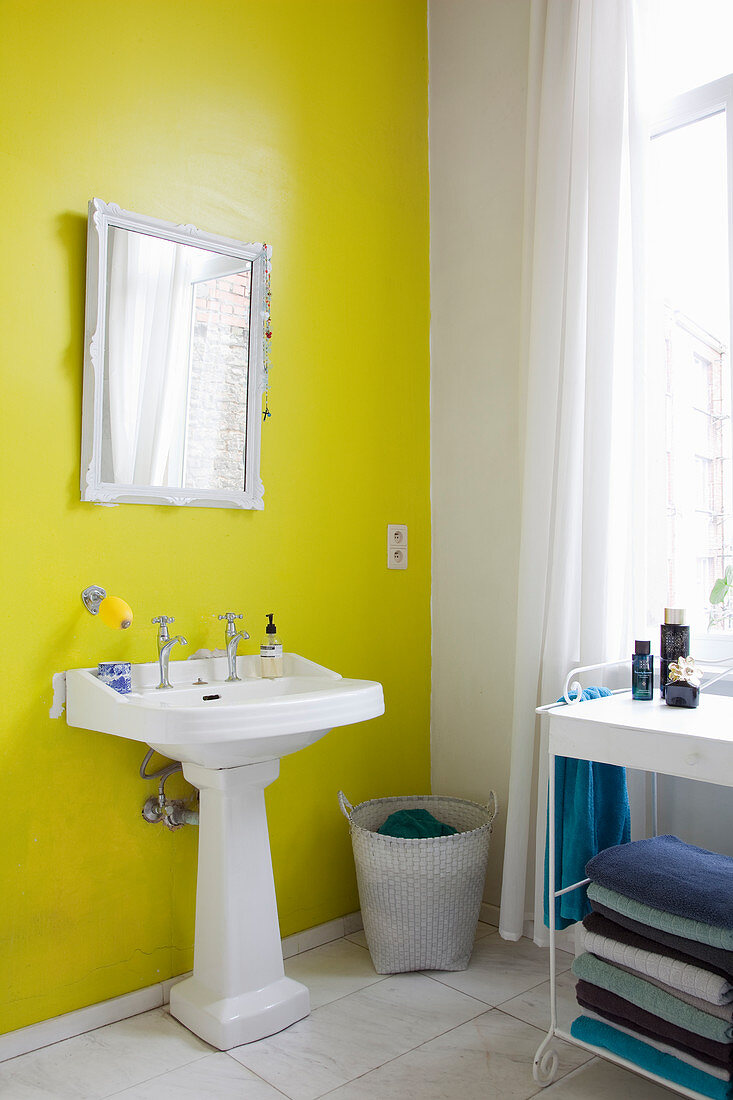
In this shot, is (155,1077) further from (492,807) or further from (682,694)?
(682,694)

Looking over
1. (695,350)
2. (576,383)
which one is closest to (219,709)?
(576,383)

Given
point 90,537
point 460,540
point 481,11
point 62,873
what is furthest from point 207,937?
point 481,11

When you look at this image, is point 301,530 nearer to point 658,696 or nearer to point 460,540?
point 460,540

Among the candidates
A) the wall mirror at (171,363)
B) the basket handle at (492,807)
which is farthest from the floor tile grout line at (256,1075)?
the wall mirror at (171,363)

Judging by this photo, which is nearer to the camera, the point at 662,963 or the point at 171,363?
the point at 662,963

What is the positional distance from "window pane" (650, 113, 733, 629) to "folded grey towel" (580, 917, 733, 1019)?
33.5 inches

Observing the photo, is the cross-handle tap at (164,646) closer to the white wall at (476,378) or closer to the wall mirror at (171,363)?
the wall mirror at (171,363)

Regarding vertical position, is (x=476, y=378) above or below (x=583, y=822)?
above

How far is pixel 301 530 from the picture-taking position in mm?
2342

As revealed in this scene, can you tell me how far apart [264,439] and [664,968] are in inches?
59.9

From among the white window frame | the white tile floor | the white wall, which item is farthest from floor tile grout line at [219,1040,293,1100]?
the white window frame

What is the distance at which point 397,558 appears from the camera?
258 centimetres

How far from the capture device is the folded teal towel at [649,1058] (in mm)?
1425

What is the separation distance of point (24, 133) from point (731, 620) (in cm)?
198
